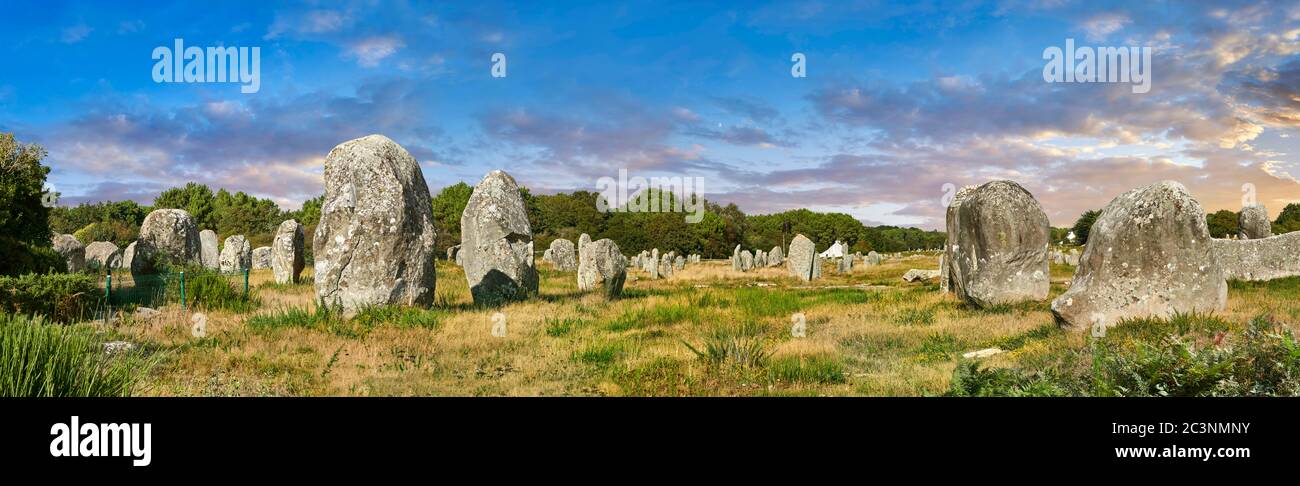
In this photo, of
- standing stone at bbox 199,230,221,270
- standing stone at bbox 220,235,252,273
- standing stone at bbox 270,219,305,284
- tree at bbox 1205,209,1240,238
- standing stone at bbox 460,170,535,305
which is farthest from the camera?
tree at bbox 1205,209,1240,238

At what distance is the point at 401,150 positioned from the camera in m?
14.6

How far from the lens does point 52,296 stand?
13156mm

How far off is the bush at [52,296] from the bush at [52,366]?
775cm

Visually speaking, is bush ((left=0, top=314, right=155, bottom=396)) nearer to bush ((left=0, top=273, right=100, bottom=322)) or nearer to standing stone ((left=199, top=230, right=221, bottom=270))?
bush ((left=0, top=273, right=100, bottom=322))

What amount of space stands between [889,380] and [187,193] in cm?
9515

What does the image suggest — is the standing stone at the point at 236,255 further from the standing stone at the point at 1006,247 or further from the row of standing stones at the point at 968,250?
the standing stone at the point at 1006,247

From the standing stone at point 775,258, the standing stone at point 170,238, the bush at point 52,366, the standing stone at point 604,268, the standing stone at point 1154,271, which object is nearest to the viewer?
the bush at point 52,366

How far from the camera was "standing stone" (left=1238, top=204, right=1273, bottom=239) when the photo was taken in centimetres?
2406

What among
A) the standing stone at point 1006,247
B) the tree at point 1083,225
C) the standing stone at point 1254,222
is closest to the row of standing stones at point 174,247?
the standing stone at point 1006,247

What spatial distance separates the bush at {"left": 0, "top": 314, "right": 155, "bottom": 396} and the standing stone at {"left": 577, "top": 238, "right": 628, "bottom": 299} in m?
14.1

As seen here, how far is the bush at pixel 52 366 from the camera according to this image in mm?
5422

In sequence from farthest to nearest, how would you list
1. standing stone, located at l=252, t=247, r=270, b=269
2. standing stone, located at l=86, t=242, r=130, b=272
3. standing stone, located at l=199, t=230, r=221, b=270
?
standing stone, located at l=252, t=247, r=270, b=269 < standing stone, located at l=86, t=242, r=130, b=272 < standing stone, located at l=199, t=230, r=221, b=270

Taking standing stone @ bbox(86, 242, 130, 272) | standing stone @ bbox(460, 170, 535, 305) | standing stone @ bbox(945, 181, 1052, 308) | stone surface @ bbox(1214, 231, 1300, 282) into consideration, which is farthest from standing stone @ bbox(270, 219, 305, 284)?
stone surface @ bbox(1214, 231, 1300, 282)
